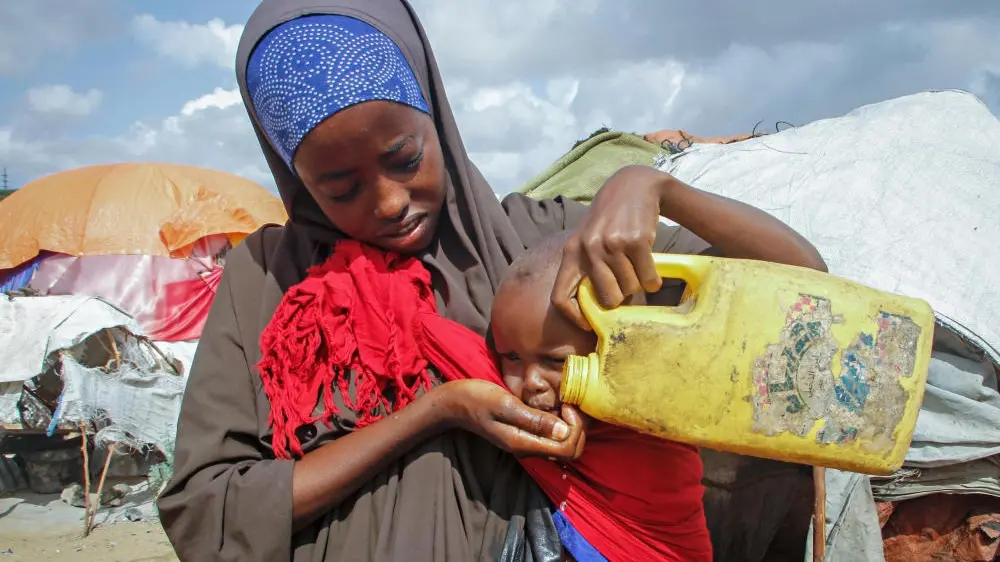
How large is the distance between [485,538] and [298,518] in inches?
16.2

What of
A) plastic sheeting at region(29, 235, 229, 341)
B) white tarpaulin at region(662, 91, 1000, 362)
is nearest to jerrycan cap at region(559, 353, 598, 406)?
white tarpaulin at region(662, 91, 1000, 362)

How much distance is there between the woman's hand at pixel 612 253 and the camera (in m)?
1.29

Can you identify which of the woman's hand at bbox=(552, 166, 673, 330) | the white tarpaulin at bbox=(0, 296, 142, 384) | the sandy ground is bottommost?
the sandy ground

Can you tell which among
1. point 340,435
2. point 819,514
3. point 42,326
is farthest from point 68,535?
point 819,514

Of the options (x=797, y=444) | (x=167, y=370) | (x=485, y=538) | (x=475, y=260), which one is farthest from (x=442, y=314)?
(x=167, y=370)

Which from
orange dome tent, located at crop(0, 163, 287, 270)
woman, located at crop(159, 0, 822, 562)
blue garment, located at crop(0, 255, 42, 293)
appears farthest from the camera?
orange dome tent, located at crop(0, 163, 287, 270)

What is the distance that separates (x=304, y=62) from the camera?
1667mm

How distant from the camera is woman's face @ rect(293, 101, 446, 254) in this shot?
63.3 inches

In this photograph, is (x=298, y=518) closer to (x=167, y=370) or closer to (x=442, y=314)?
(x=442, y=314)

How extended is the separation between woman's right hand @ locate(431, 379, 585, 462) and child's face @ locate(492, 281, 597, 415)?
0.06 meters

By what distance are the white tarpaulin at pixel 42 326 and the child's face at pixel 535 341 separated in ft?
25.9

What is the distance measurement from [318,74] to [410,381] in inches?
28.8

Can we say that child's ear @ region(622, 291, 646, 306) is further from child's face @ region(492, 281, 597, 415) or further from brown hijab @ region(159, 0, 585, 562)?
brown hijab @ region(159, 0, 585, 562)

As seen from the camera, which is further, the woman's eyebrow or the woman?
the woman's eyebrow
